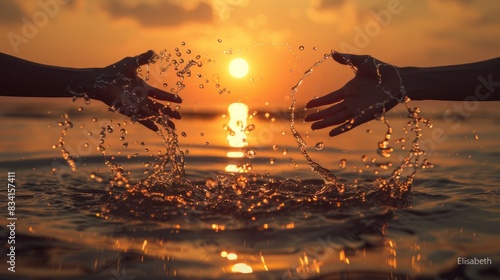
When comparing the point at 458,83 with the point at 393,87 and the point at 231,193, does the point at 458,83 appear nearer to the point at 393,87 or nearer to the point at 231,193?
the point at 393,87

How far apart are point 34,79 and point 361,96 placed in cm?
280

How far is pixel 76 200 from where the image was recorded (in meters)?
4.52

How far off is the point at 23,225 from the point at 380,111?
9.69 ft

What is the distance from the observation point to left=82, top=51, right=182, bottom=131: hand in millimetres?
4613

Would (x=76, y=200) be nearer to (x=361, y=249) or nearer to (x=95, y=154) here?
(x=361, y=249)

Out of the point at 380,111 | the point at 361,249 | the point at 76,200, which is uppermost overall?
the point at 380,111

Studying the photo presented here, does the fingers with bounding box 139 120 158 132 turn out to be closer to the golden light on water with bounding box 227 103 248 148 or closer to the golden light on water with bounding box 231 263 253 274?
the golden light on water with bounding box 227 103 248 148

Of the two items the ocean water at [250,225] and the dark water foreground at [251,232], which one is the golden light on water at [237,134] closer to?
the ocean water at [250,225]

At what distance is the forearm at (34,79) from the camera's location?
4535 mm

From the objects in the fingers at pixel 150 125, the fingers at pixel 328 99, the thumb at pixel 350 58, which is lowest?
the fingers at pixel 150 125

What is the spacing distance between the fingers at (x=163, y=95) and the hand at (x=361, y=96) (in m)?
1.17

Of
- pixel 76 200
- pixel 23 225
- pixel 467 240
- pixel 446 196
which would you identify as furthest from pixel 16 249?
pixel 446 196

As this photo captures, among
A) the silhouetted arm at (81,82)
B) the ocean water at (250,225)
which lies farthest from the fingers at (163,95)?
the ocean water at (250,225)

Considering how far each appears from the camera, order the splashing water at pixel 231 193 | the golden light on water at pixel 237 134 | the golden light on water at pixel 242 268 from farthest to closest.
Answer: the golden light on water at pixel 237 134
the splashing water at pixel 231 193
the golden light on water at pixel 242 268
